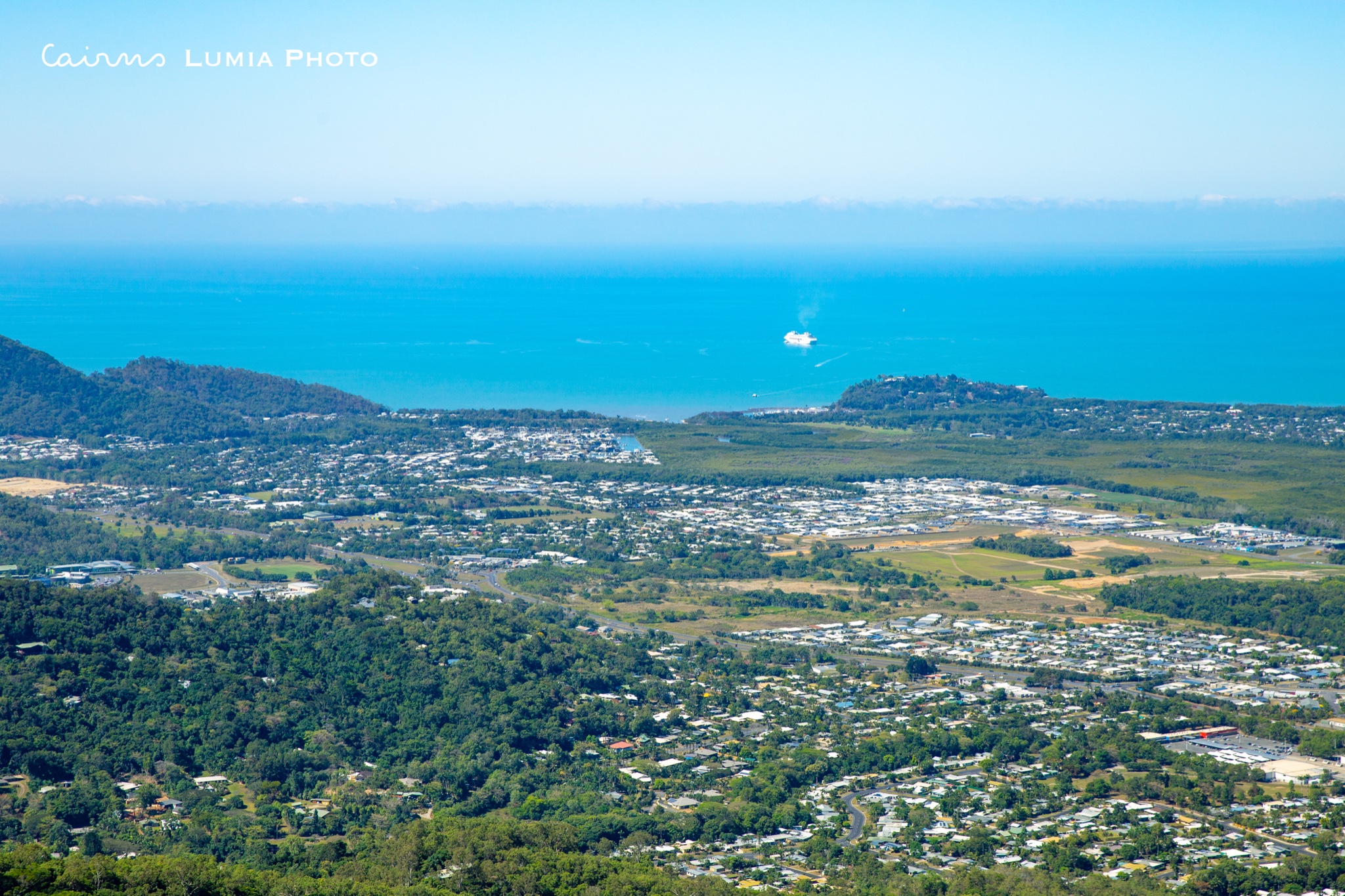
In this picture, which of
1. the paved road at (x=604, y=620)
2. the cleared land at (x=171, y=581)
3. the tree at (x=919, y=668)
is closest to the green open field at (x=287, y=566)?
the cleared land at (x=171, y=581)

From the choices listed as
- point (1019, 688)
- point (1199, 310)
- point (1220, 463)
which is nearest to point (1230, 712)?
point (1019, 688)

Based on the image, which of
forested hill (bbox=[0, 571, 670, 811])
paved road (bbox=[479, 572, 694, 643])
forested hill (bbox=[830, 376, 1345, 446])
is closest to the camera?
forested hill (bbox=[0, 571, 670, 811])

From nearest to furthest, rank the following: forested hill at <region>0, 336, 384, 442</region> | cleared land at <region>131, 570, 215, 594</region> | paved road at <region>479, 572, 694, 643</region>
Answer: paved road at <region>479, 572, 694, 643</region> → cleared land at <region>131, 570, 215, 594</region> → forested hill at <region>0, 336, 384, 442</region>

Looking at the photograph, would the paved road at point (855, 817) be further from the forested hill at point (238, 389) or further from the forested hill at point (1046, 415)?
the forested hill at point (238, 389)

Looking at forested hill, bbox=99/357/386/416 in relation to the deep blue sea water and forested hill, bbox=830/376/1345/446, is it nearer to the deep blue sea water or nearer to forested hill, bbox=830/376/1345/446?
the deep blue sea water

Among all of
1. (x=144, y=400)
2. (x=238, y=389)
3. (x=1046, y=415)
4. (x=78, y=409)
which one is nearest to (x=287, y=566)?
(x=78, y=409)

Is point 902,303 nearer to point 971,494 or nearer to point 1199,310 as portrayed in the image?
point 1199,310

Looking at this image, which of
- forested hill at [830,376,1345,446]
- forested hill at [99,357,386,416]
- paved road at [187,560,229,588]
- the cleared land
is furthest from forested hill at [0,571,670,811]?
forested hill at [830,376,1345,446]
